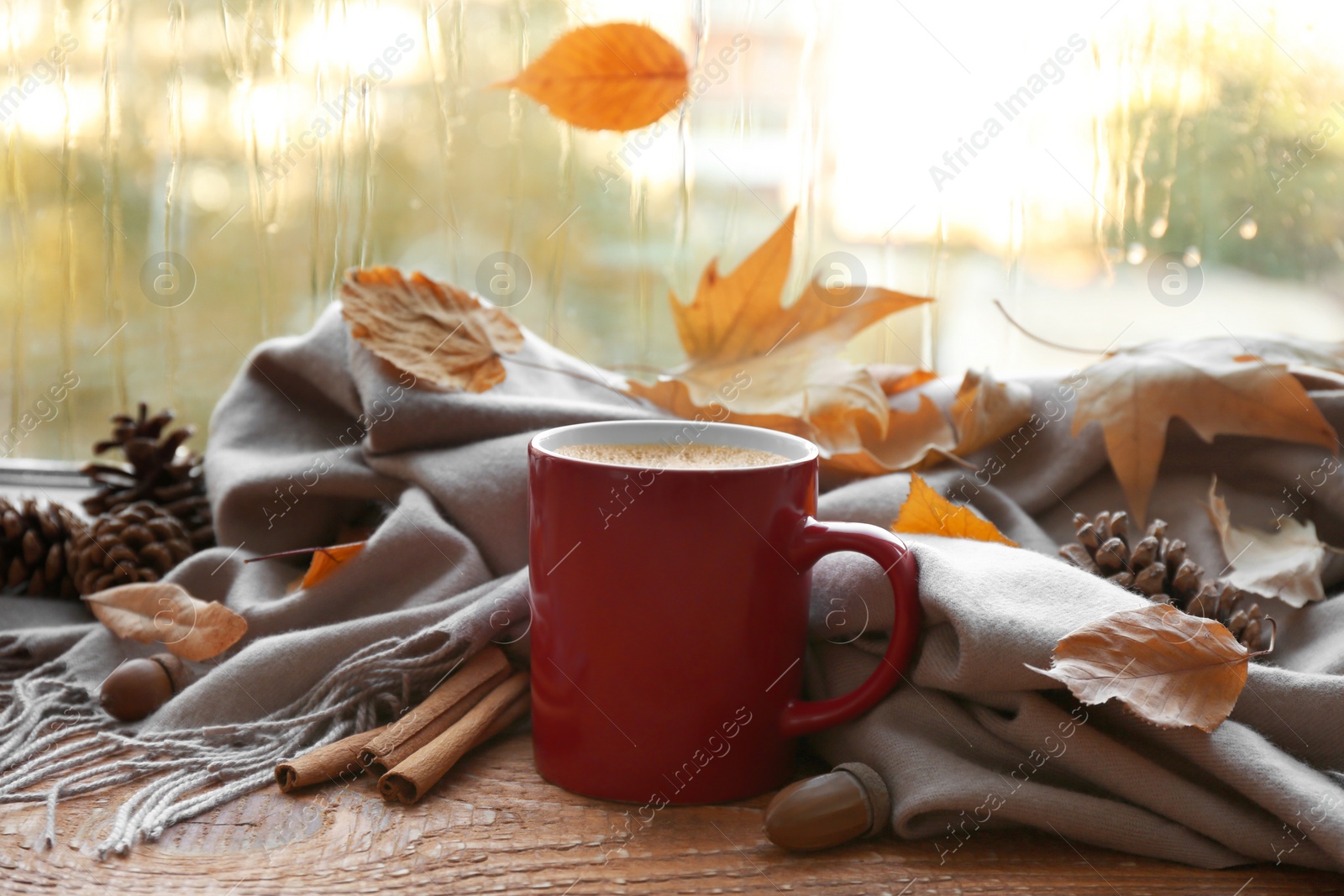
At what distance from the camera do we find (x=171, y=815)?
1.47ft

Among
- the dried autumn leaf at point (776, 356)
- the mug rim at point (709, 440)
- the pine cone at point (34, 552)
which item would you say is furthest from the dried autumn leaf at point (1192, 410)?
the pine cone at point (34, 552)

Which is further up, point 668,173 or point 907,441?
point 668,173

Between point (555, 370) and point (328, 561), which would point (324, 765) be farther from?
point (555, 370)

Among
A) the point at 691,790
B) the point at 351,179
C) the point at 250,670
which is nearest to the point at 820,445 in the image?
the point at 691,790

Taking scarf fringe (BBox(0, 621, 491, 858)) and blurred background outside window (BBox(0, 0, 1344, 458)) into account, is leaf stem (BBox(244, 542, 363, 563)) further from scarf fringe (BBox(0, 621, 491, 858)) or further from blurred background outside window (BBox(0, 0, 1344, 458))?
blurred background outside window (BBox(0, 0, 1344, 458))

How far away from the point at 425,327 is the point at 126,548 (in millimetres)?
242

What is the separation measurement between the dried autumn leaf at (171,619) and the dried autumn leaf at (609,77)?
1.25 ft

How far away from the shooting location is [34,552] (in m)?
0.67

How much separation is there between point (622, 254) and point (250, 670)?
1.68 feet

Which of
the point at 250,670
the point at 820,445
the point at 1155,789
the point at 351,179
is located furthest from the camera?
the point at 351,179

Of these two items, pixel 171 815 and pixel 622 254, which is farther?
pixel 622 254

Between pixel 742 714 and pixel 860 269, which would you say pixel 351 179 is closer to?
pixel 860 269

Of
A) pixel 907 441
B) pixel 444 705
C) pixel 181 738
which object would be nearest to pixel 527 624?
pixel 444 705

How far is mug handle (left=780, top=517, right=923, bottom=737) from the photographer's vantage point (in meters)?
0.47
